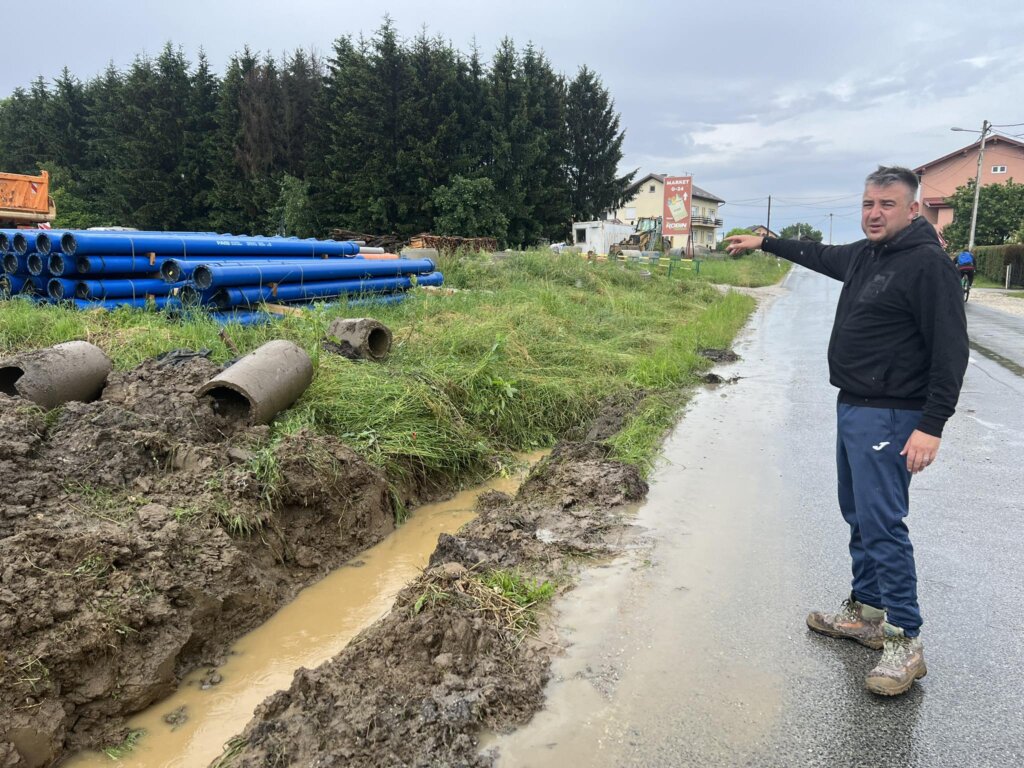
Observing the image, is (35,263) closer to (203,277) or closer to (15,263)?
(15,263)

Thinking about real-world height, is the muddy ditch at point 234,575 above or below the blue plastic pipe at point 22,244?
below

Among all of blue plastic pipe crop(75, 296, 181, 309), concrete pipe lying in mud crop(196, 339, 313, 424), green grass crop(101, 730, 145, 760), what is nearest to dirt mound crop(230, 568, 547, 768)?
green grass crop(101, 730, 145, 760)

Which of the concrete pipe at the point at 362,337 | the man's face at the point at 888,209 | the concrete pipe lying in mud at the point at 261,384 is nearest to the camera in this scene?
the man's face at the point at 888,209

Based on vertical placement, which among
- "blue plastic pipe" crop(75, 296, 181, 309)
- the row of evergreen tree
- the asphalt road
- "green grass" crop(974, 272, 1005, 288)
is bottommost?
the asphalt road

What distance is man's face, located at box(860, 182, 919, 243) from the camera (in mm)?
2848

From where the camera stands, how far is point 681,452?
6227mm

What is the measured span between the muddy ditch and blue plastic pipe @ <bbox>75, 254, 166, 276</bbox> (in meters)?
3.53

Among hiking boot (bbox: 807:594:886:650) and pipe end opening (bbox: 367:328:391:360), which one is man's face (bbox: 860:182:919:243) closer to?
hiking boot (bbox: 807:594:886:650)

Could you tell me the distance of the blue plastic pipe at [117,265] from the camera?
8266 millimetres

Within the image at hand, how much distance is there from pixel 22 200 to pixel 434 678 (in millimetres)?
17499

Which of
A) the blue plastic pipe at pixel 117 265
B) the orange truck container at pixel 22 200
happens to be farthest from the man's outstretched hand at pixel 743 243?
the orange truck container at pixel 22 200

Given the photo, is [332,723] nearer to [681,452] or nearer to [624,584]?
[624,584]

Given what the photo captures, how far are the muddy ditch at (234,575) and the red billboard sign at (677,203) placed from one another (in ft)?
89.9

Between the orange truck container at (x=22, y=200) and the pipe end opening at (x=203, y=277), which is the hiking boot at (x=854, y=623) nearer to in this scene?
→ the pipe end opening at (x=203, y=277)
